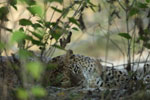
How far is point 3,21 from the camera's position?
427 cm

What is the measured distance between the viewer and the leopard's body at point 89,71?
6648 millimetres

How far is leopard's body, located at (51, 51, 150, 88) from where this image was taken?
21.8ft

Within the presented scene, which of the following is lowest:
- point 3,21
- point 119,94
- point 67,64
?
point 119,94

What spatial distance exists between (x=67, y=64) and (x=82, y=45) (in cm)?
1035

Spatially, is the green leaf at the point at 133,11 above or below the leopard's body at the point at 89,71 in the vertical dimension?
above

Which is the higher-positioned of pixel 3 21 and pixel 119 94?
pixel 3 21

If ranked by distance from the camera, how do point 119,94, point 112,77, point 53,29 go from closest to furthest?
point 53,29, point 119,94, point 112,77

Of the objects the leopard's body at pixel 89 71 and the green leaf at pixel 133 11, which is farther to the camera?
the leopard's body at pixel 89 71

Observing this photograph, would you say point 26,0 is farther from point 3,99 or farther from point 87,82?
point 87,82

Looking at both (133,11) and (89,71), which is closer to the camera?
(133,11)

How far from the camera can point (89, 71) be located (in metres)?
6.83

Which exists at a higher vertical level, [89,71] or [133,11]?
[133,11]

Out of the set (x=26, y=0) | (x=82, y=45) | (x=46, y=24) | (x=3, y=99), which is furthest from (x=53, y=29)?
(x=82, y=45)

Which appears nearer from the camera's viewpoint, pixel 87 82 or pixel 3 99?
pixel 3 99
